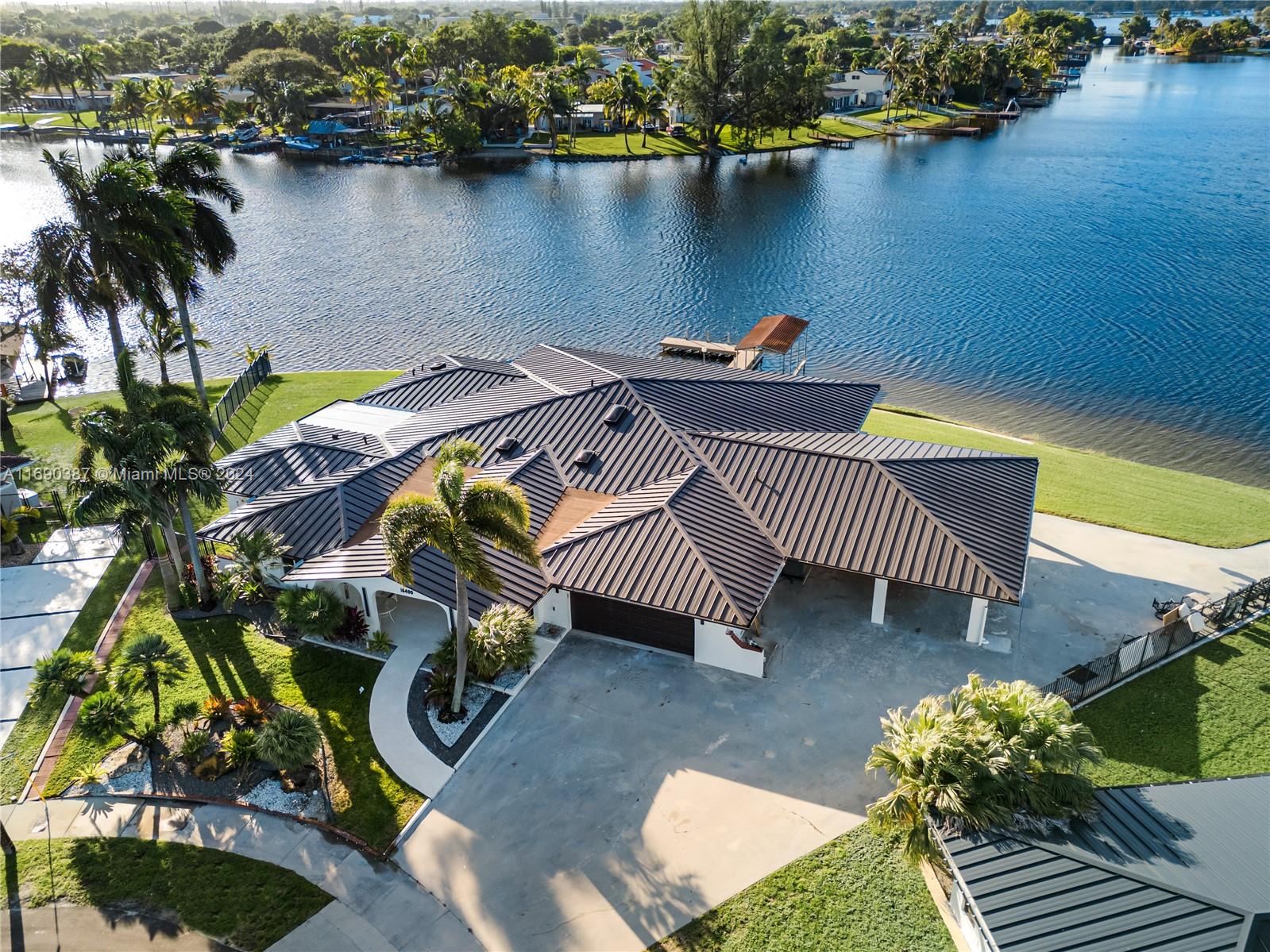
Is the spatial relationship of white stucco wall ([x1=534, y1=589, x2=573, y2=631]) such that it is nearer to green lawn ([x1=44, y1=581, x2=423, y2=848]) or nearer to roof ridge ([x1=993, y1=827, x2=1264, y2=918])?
green lawn ([x1=44, y1=581, x2=423, y2=848])

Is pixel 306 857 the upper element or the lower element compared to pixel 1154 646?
lower

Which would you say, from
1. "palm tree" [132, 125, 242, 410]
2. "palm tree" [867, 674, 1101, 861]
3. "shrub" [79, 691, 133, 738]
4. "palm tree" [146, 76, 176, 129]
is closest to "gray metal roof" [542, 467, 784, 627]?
"palm tree" [867, 674, 1101, 861]

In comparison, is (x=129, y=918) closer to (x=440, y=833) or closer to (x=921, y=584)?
(x=440, y=833)

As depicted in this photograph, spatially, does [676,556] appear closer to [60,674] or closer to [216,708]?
[216,708]

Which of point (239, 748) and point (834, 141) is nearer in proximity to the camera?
point (239, 748)

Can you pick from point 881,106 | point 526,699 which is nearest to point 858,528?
point 526,699

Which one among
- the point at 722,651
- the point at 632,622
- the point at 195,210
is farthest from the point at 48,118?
the point at 722,651
